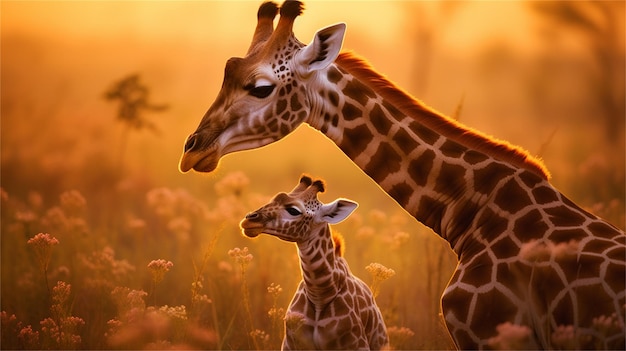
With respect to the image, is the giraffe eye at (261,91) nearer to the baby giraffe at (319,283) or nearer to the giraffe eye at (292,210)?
the baby giraffe at (319,283)

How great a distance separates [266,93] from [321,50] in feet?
1.53

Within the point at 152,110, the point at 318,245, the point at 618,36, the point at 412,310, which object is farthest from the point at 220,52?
the point at 318,245

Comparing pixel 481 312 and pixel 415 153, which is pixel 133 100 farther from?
pixel 481 312

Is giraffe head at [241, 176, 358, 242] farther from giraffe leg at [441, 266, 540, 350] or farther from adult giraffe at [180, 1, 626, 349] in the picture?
giraffe leg at [441, 266, 540, 350]

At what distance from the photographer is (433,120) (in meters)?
6.71

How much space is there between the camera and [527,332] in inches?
213

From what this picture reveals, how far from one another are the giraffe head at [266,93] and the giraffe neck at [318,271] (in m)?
2.03

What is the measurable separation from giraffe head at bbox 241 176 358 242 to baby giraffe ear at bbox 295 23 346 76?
191cm

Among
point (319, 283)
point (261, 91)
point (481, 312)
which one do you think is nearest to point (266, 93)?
point (261, 91)

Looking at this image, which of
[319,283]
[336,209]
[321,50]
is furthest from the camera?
[336,209]

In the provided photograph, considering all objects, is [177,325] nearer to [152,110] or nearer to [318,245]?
[318,245]

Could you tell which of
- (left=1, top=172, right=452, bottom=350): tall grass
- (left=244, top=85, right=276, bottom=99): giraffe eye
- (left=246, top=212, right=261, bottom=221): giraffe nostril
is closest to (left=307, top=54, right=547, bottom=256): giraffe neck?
(left=244, top=85, right=276, bottom=99): giraffe eye

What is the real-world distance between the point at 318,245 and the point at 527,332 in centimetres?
322

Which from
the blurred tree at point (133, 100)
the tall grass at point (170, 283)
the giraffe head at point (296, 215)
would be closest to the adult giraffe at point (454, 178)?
the tall grass at point (170, 283)
